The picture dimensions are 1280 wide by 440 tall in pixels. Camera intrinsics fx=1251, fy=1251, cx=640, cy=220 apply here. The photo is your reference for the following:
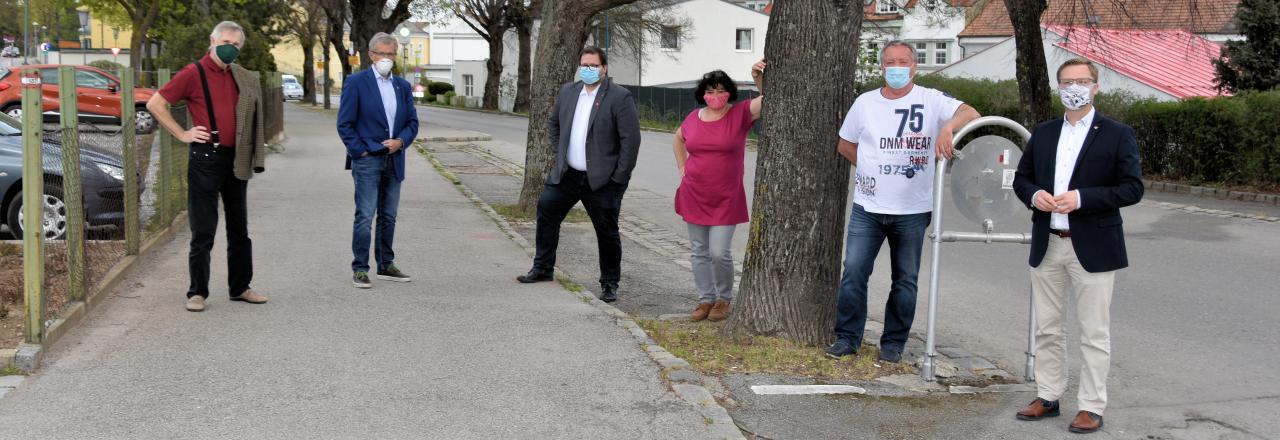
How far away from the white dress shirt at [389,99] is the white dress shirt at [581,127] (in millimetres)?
1219

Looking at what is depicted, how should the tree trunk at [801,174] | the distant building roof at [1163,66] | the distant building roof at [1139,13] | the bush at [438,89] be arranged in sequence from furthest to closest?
1. the bush at [438,89]
2. the distant building roof at [1163,66]
3. the distant building roof at [1139,13]
4. the tree trunk at [801,174]

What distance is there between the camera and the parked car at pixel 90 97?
9.24 meters

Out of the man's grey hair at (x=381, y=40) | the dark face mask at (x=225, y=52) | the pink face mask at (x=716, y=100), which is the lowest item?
the pink face mask at (x=716, y=100)

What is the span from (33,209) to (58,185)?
5.53ft

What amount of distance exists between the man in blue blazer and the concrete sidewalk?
48cm

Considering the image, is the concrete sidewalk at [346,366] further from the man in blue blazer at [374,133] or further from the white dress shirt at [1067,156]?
the white dress shirt at [1067,156]

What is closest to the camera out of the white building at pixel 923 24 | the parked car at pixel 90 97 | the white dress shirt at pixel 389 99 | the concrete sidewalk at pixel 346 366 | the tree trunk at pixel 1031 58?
the concrete sidewalk at pixel 346 366

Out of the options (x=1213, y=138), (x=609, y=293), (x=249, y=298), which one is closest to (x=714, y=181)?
(x=609, y=293)

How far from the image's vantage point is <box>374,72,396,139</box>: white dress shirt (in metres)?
8.50

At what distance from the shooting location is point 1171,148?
20.7 m

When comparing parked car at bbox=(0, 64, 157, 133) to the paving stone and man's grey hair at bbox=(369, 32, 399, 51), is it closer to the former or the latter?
the paving stone

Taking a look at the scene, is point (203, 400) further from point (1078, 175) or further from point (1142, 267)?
→ point (1142, 267)

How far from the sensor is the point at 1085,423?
215 inches

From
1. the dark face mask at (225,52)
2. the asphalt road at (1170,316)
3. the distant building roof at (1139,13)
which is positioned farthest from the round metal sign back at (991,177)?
the distant building roof at (1139,13)
